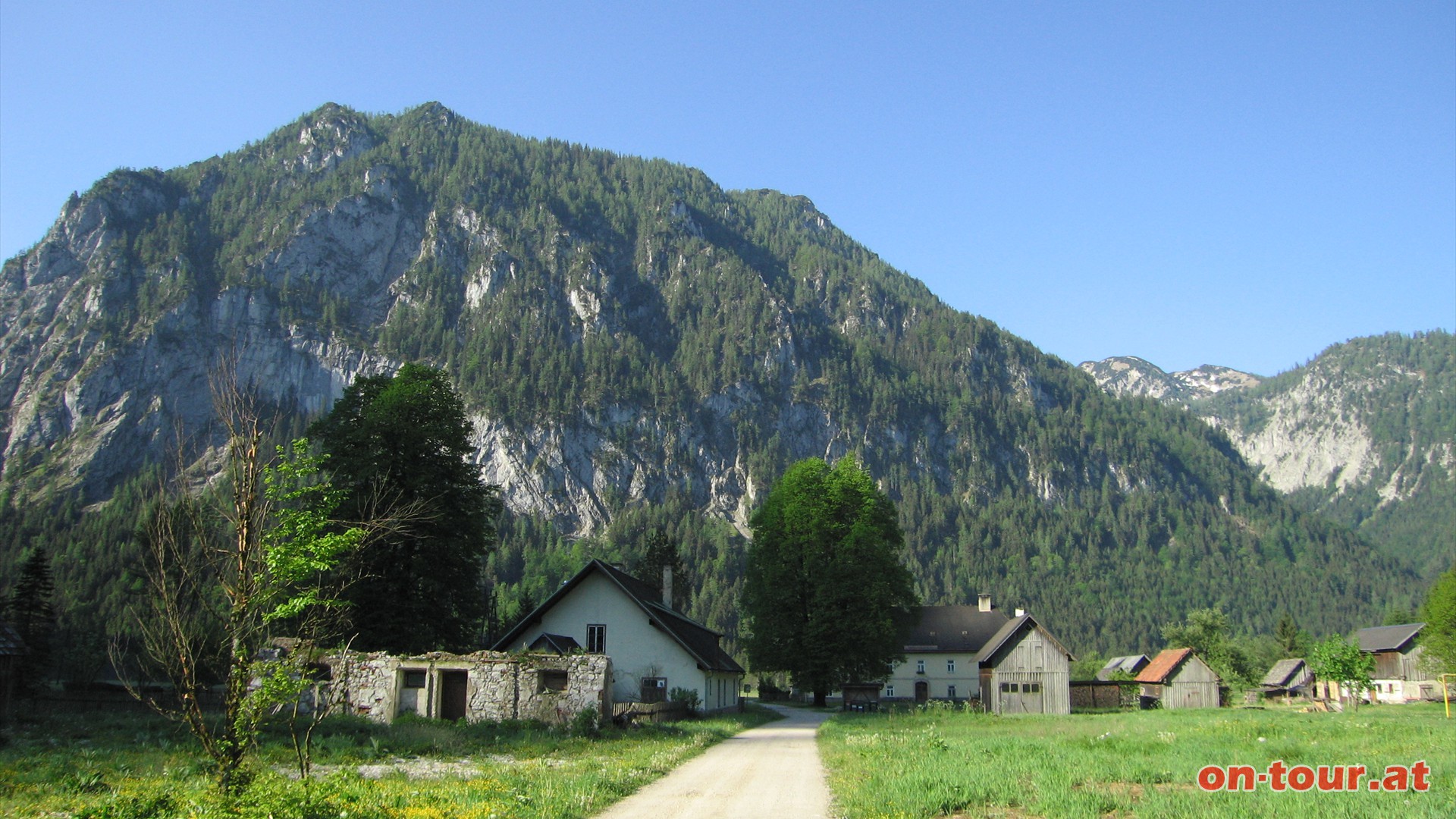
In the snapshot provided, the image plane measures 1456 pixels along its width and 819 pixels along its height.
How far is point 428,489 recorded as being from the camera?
38219 millimetres

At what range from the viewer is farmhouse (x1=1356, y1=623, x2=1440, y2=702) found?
78438 mm

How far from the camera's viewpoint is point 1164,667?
6644 centimetres

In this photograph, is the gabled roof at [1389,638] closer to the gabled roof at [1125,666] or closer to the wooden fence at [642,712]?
the gabled roof at [1125,666]

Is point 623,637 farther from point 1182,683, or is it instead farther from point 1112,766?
point 1182,683

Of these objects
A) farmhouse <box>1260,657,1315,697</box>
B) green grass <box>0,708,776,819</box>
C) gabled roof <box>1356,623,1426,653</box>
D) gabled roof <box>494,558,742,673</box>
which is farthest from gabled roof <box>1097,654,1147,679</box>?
green grass <box>0,708,776,819</box>

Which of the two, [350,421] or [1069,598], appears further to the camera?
[1069,598]

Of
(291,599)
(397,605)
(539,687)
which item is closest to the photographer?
(291,599)

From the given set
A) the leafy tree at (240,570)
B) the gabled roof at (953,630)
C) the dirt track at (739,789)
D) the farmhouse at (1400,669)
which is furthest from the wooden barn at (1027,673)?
the leafy tree at (240,570)

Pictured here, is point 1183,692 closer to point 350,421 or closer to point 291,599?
point 350,421

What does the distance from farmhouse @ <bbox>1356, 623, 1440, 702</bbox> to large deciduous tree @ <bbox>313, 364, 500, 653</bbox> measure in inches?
3036

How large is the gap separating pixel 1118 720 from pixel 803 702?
3102cm

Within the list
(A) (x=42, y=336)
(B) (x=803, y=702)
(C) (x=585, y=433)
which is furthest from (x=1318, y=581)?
(A) (x=42, y=336)

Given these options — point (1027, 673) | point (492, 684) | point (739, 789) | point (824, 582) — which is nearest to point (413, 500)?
point (492, 684)

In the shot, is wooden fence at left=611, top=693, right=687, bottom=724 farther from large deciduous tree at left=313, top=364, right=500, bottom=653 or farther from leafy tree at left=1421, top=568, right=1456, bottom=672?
leafy tree at left=1421, top=568, right=1456, bottom=672
